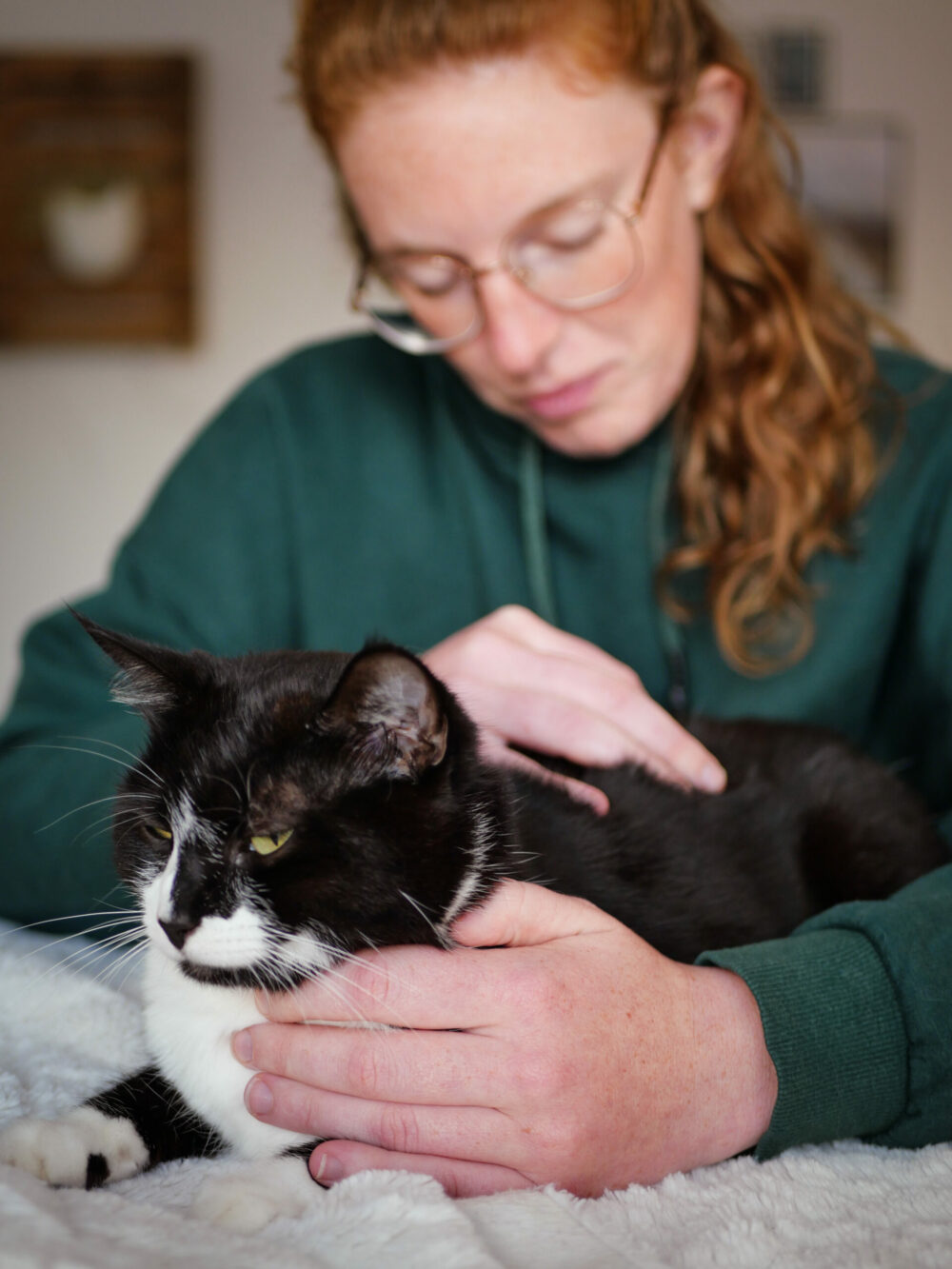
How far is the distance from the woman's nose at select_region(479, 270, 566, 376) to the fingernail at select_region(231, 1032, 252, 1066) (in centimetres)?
75

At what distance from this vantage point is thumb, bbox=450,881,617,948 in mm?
762

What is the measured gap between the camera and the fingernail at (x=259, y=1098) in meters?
0.73

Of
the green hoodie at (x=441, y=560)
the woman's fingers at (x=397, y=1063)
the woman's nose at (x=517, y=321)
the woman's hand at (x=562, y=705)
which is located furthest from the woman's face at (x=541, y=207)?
the woman's fingers at (x=397, y=1063)

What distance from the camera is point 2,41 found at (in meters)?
3.04

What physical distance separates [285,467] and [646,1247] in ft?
3.61

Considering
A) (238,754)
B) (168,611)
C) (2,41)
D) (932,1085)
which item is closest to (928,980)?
(932,1085)

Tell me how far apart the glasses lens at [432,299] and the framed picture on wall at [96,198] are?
2066 mm

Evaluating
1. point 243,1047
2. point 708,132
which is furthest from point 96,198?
point 243,1047

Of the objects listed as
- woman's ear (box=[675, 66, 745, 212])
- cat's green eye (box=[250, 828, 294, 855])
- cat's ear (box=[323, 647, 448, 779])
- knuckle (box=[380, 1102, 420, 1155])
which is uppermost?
woman's ear (box=[675, 66, 745, 212])

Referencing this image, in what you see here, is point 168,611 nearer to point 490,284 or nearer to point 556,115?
point 490,284

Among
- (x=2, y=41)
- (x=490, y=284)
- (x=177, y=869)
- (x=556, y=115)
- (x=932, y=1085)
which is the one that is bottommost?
(x=932, y=1085)

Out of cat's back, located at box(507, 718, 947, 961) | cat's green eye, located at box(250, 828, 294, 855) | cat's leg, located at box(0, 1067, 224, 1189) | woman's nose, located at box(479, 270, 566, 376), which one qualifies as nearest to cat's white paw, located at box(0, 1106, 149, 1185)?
cat's leg, located at box(0, 1067, 224, 1189)

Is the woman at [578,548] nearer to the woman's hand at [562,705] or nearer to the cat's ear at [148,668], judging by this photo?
the woman's hand at [562,705]

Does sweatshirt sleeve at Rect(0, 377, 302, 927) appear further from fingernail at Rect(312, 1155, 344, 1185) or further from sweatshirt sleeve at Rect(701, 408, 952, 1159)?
sweatshirt sleeve at Rect(701, 408, 952, 1159)
